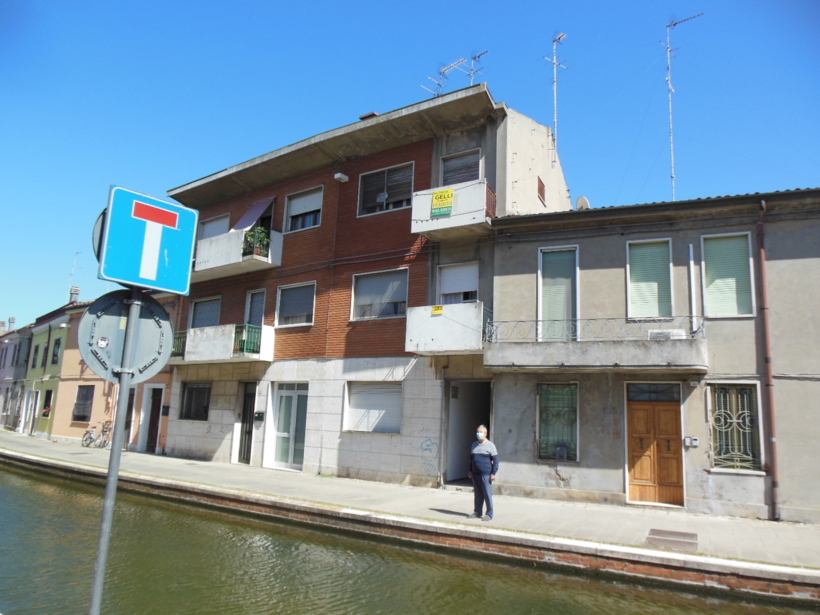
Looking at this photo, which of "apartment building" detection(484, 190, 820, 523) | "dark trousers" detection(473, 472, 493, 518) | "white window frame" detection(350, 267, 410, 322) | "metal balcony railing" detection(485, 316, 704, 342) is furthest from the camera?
"white window frame" detection(350, 267, 410, 322)

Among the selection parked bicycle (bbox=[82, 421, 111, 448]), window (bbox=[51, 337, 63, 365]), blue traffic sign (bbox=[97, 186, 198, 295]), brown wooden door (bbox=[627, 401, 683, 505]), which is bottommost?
parked bicycle (bbox=[82, 421, 111, 448])

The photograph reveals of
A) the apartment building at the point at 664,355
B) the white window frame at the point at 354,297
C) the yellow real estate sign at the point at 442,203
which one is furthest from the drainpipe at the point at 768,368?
the white window frame at the point at 354,297

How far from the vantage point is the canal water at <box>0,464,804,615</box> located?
6.86 metres

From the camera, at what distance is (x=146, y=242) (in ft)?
13.7

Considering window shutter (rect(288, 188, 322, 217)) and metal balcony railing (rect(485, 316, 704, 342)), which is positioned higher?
window shutter (rect(288, 188, 322, 217))

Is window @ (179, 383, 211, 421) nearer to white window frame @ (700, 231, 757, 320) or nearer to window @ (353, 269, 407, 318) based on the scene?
window @ (353, 269, 407, 318)

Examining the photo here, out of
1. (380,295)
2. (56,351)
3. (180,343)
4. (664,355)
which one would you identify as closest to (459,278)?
(380,295)

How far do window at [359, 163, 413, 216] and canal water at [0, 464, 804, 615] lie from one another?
9810 millimetres

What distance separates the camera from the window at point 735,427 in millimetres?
11672

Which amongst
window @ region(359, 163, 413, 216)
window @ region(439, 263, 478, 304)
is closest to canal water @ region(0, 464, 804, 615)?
window @ region(439, 263, 478, 304)

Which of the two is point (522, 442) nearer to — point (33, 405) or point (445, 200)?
point (445, 200)

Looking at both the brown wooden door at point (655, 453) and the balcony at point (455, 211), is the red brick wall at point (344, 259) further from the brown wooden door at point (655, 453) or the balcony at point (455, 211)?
→ the brown wooden door at point (655, 453)

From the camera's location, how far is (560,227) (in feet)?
46.1

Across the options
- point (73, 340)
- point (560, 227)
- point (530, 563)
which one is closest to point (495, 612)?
point (530, 563)
